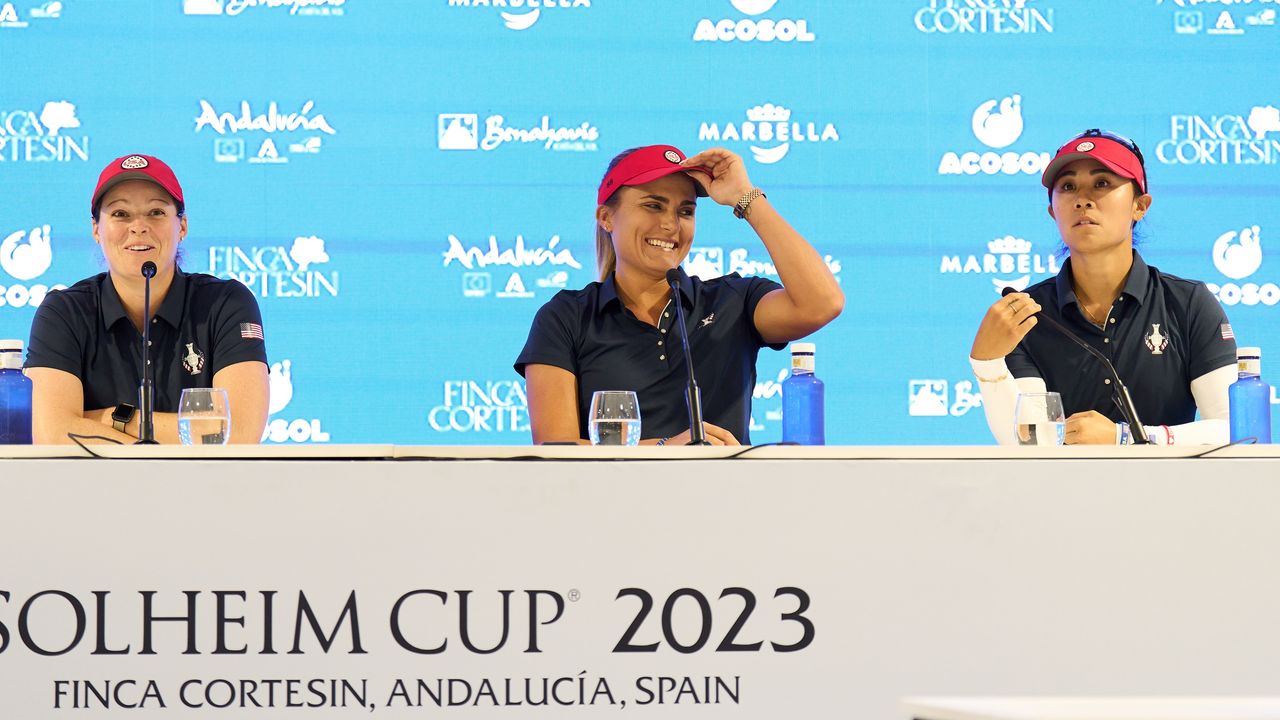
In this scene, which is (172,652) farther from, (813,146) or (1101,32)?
(1101,32)

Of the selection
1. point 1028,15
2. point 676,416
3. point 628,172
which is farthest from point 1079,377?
point 1028,15

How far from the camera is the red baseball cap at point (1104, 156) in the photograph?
2.64 m

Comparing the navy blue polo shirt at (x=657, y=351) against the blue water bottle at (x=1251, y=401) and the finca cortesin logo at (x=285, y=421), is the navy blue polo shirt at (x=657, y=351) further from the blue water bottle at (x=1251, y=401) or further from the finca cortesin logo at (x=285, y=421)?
the finca cortesin logo at (x=285, y=421)

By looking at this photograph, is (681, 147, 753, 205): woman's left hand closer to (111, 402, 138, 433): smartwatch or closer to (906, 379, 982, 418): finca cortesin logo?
(111, 402, 138, 433): smartwatch

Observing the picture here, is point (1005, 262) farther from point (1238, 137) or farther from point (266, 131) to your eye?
point (266, 131)

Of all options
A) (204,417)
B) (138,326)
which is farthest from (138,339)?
(204,417)

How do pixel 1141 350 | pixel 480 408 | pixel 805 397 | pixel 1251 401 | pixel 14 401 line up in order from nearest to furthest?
pixel 14 401, pixel 1251 401, pixel 805 397, pixel 1141 350, pixel 480 408

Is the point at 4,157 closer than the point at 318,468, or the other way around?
the point at 318,468

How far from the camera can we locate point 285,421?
12.8 ft

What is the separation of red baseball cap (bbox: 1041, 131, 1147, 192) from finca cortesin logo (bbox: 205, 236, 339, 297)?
85.9 inches

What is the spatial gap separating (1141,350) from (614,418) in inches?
49.1

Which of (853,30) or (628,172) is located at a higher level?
(853,30)

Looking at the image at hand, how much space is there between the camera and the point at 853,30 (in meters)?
4.04

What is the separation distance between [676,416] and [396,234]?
163 centimetres
